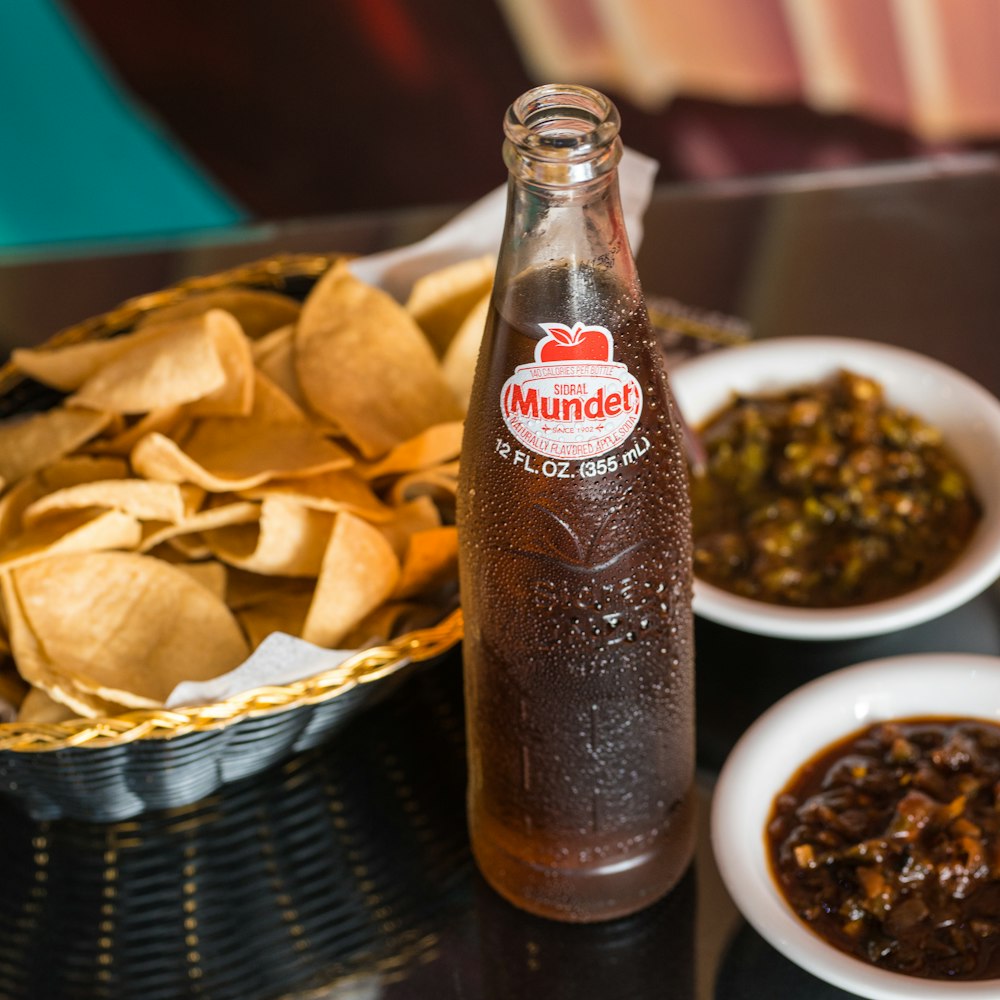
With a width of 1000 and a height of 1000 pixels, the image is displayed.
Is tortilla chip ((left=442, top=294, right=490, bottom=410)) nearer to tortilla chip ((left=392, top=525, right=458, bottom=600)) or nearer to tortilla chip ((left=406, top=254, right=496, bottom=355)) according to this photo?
tortilla chip ((left=406, top=254, right=496, bottom=355))

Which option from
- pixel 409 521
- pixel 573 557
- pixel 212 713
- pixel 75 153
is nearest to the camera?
pixel 573 557

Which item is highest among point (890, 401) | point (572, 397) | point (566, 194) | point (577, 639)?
point (566, 194)

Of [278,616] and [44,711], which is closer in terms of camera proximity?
[44,711]

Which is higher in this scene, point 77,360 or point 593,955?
point 77,360

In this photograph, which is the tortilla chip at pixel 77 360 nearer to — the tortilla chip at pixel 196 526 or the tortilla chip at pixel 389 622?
the tortilla chip at pixel 196 526

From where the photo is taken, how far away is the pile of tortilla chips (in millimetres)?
1156

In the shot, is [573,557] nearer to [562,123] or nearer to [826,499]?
[562,123]

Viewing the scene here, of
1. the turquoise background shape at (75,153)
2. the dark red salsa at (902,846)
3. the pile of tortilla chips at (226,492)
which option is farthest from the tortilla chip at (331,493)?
the turquoise background shape at (75,153)

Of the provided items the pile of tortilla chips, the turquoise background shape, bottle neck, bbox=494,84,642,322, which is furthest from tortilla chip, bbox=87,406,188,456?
the turquoise background shape

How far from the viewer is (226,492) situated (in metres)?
1.26

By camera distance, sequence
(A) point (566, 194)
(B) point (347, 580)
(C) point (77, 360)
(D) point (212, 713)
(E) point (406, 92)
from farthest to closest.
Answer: (E) point (406, 92) → (C) point (77, 360) → (B) point (347, 580) → (D) point (212, 713) → (A) point (566, 194)

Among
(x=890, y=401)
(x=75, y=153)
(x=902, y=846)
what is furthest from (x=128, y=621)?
(x=75, y=153)

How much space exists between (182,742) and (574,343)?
1.49ft

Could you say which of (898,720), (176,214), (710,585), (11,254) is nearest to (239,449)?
(710,585)
